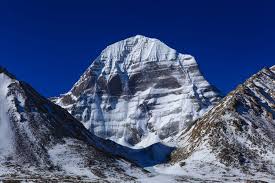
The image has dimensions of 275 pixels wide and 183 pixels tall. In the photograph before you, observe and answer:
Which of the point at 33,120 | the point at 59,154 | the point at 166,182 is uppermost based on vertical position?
the point at 33,120

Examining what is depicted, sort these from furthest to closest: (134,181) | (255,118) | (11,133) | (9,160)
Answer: (255,118) < (11,133) < (9,160) < (134,181)

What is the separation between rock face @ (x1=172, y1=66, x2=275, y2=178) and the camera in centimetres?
16038

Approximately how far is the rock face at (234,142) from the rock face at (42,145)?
79.7ft

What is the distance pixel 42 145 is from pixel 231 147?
52.6m

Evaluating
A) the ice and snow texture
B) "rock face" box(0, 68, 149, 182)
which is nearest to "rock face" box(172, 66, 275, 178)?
"rock face" box(0, 68, 149, 182)

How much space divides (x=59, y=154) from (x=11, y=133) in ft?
57.7

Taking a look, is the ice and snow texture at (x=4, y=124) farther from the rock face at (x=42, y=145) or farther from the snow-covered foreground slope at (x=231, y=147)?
the snow-covered foreground slope at (x=231, y=147)

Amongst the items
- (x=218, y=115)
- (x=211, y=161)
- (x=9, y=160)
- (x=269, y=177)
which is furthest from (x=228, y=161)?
(x=9, y=160)

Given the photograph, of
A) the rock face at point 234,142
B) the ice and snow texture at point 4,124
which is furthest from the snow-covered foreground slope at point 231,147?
the ice and snow texture at point 4,124

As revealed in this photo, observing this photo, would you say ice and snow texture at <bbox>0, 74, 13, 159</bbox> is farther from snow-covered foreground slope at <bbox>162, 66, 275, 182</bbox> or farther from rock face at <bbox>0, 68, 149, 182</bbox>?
snow-covered foreground slope at <bbox>162, 66, 275, 182</bbox>

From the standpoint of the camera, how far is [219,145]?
171375mm

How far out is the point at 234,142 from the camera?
569 ft

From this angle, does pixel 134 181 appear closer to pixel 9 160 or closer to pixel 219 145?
pixel 9 160

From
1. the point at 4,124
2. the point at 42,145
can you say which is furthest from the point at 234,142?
the point at 4,124
